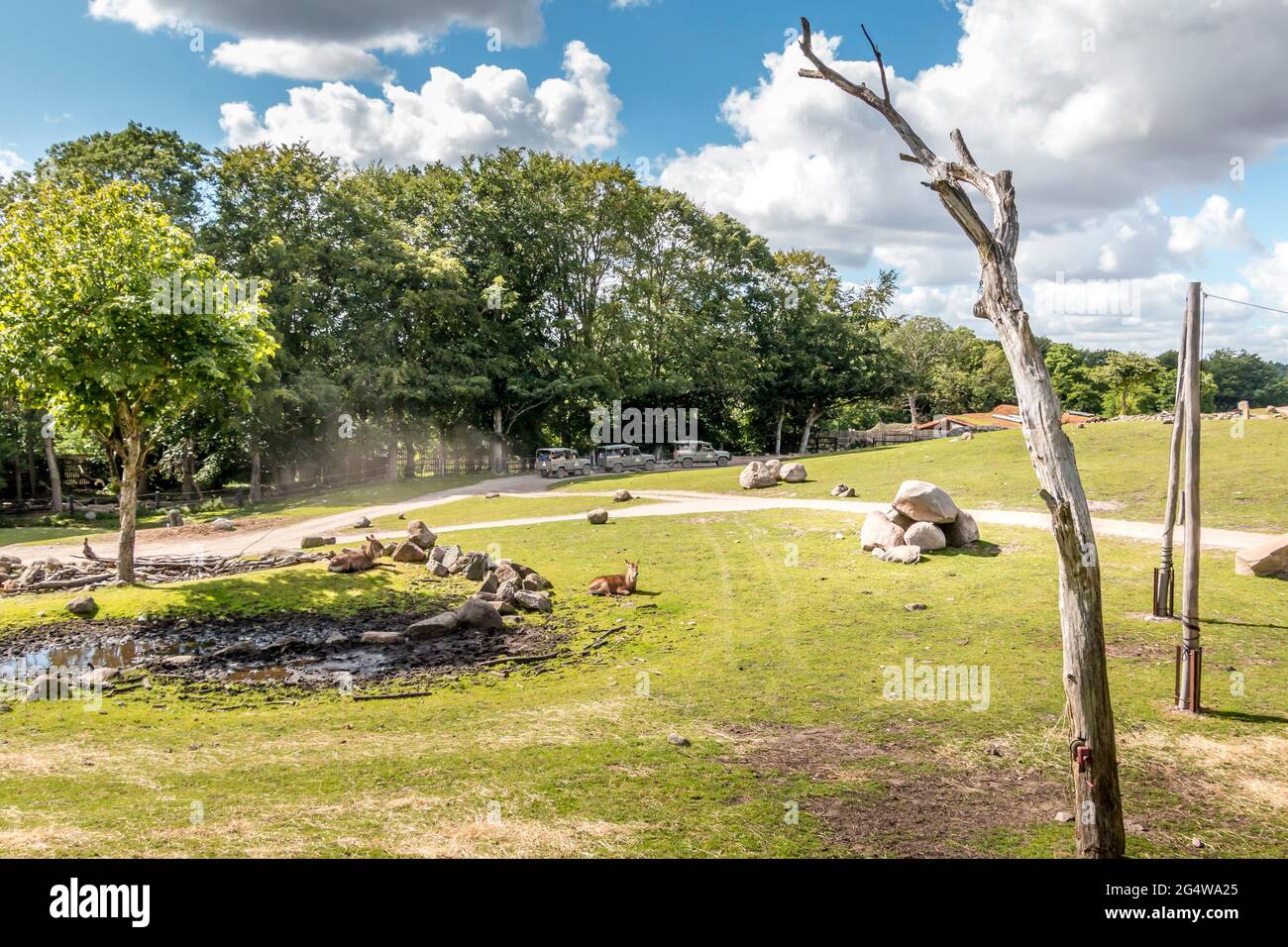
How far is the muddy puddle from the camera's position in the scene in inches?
473

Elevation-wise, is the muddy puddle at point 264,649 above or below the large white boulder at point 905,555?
below

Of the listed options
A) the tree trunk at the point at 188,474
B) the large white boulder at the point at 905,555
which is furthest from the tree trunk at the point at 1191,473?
the tree trunk at the point at 188,474

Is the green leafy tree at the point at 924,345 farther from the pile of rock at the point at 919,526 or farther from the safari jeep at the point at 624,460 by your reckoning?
the pile of rock at the point at 919,526

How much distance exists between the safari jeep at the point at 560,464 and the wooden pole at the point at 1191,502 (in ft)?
114

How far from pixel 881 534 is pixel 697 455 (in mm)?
29739

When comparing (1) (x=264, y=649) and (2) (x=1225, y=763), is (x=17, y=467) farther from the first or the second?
(2) (x=1225, y=763)

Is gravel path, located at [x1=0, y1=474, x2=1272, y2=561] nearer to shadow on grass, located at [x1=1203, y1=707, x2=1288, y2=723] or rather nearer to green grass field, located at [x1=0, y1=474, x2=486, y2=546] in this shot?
green grass field, located at [x1=0, y1=474, x2=486, y2=546]

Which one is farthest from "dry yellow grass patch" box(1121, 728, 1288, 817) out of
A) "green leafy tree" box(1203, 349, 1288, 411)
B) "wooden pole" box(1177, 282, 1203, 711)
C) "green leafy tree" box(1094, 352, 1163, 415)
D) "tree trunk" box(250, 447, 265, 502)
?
"green leafy tree" box(1203, 349, 1288, 411)

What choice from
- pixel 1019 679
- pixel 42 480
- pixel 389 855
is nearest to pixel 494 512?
pixel 1019 679

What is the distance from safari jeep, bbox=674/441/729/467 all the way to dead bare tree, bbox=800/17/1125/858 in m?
42.3

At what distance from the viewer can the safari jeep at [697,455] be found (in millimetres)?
48531

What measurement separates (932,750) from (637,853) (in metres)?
3.96

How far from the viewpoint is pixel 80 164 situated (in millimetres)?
34344
